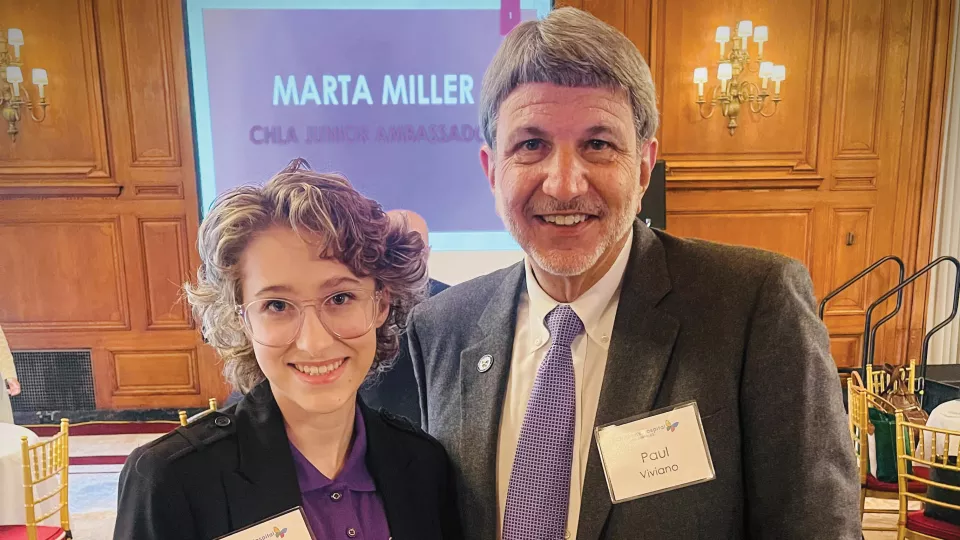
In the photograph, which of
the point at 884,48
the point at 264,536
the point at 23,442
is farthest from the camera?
the point at 884,48

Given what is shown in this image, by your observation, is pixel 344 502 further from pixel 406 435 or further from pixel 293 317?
pixel 293 317

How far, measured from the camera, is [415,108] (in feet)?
14.6

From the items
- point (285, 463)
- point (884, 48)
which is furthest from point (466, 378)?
point (884, 48)

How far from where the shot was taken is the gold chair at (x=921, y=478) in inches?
88.3

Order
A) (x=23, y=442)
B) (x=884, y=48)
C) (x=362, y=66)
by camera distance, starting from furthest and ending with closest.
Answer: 1. (x=884, y=48)
2. (x=362, y=66)
3. (x=23, y=442)

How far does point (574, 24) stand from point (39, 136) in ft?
16.0

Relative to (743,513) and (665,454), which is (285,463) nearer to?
(665,454)

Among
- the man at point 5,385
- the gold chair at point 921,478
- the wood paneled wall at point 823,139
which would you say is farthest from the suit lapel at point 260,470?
the wood paneled wall at point 823,139

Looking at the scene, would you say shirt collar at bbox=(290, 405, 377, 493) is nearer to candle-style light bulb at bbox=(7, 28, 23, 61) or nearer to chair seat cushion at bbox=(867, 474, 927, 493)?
chair seat cushion at bbox=(867, 474, 927, 493)

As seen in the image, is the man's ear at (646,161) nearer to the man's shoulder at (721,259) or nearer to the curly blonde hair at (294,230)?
the man's shoulder at (721,259)

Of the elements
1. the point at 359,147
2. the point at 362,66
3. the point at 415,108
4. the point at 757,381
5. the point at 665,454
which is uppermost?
the point at 362,66

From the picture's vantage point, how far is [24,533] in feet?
7.82

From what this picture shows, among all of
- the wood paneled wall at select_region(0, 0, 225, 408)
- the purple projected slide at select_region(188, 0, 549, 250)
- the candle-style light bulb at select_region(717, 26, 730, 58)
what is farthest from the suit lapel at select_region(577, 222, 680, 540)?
the wood paneled wall at select_region(0, 0, 225, 408)

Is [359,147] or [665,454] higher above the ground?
[359,147]
